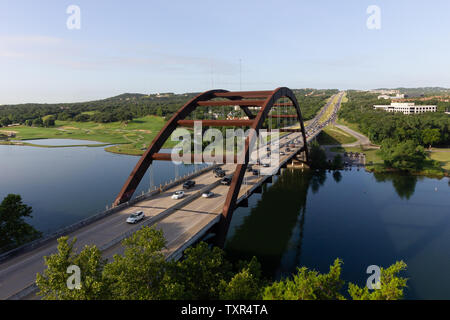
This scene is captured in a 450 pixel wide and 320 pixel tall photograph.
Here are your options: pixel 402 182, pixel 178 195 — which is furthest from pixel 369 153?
pixel 178 195

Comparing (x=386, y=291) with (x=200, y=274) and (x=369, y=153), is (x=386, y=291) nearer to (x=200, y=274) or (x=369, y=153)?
(x=200, y=274)

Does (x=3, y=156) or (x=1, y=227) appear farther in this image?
(x=3, y=156)

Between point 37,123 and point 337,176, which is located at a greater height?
point 37,123

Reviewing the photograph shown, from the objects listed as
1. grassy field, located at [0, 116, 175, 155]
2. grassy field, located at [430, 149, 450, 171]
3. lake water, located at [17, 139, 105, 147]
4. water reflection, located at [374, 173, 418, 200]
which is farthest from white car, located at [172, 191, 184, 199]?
lake water, located at [17, 139, 105, 147]

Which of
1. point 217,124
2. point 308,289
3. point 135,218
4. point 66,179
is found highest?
point 217,124

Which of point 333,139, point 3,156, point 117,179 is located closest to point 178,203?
point 117,179

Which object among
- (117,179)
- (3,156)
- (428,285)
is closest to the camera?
(428,285)

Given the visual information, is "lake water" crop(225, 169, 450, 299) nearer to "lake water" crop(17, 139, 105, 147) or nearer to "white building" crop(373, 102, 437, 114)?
"lake water" crop(17, 139, 105, 147)

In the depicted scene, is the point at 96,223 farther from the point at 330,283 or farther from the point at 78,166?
the point at 78,166

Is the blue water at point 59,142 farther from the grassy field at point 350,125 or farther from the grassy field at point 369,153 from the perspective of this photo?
the grassy field at point 350,125
